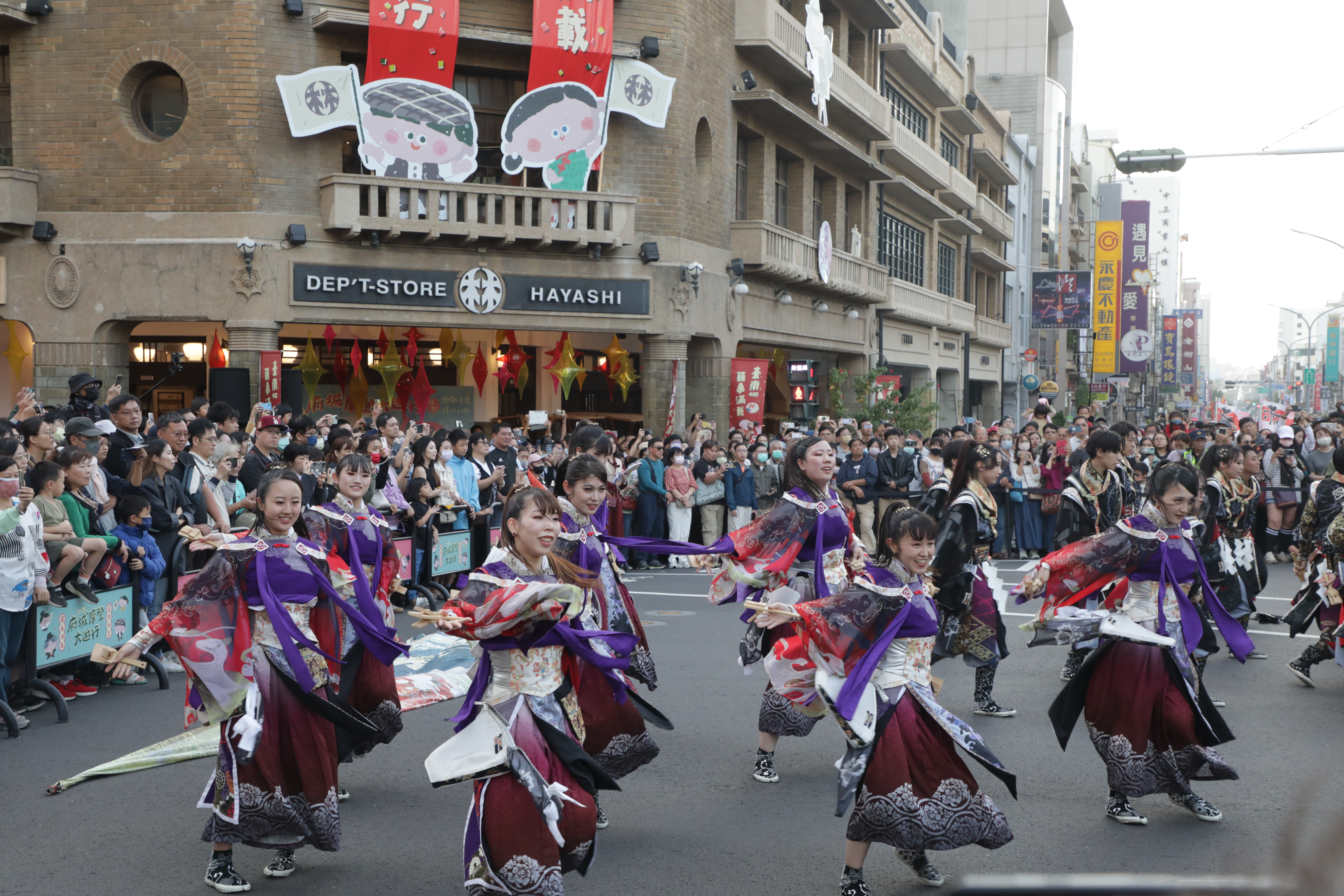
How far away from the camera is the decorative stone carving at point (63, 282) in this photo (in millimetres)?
18734

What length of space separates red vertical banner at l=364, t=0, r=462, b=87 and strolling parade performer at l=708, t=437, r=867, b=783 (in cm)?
1439

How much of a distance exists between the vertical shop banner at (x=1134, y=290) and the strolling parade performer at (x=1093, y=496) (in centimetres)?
4978

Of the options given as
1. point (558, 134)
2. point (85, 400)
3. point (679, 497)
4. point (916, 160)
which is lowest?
point (679, 497)

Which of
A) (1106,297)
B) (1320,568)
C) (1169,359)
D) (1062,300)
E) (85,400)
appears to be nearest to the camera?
(1320,568)

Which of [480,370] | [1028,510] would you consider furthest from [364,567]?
[480,370]

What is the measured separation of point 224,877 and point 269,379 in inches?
575

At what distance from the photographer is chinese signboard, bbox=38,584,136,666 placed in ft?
26.8

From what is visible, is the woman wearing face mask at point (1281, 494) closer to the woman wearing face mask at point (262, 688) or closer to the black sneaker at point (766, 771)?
the black sneaker at point (766, 771)

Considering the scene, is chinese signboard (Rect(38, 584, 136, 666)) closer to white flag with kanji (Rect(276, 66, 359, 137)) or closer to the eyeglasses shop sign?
the eyeglasses shop sign

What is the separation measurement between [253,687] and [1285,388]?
166736 millimetres

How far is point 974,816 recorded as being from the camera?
4883 mm

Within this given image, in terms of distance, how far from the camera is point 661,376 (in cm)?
2198

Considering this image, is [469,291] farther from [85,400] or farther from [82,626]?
[82,626]

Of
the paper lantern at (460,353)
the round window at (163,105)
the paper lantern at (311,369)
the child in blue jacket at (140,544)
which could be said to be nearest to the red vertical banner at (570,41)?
the paper lantern at (460,353)
